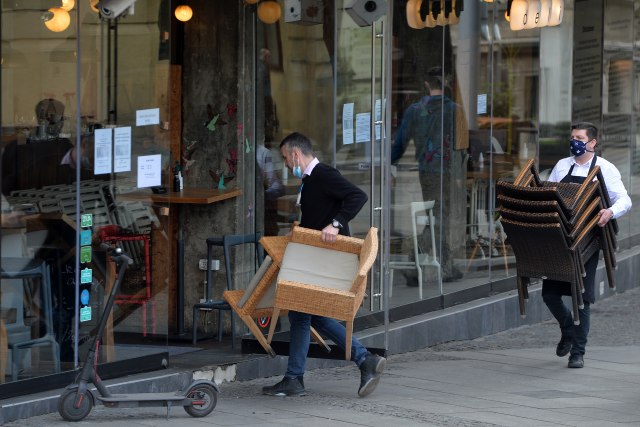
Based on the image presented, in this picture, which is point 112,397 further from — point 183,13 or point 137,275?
point 183,13

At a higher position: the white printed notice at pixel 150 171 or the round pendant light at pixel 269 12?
the round pendant light at pixel 269 12

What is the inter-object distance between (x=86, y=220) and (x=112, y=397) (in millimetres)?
1346

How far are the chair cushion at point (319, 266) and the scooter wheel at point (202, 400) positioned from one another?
0.92m

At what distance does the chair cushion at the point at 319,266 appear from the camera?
8.61 metres

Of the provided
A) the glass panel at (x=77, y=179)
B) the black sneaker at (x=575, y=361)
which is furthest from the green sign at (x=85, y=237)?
the black sneaker at (x=575, y=361)

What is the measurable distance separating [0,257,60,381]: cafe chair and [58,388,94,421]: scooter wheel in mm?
500

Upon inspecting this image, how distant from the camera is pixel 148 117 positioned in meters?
9.12

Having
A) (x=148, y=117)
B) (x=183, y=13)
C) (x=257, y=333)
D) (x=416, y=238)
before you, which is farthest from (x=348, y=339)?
(x=416, y=238)

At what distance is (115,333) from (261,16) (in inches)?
116

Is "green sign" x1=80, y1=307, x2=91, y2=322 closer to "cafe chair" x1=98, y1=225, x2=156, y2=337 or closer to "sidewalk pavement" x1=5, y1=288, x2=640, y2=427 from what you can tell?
"cafe chair" x1=98, y1=225, x2=156, y2=337

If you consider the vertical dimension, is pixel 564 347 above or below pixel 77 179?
below

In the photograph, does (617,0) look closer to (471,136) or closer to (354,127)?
(471,136)

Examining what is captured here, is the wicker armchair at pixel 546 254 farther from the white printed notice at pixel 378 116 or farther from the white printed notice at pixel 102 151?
the white printed notice at pixel 102 151

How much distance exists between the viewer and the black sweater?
8.78 metres
